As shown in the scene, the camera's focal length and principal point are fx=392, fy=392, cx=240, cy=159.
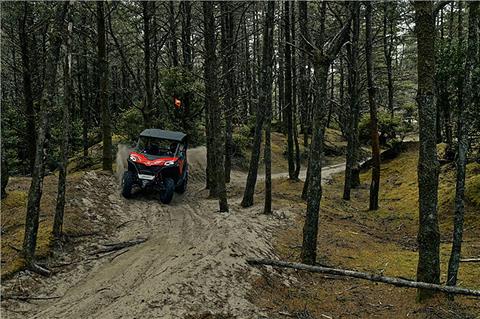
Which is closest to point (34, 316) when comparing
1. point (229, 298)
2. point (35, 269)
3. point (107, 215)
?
point (35, 269)

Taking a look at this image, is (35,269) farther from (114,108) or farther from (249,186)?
(114,108)

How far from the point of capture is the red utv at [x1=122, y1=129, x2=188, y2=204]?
13359 millimetres

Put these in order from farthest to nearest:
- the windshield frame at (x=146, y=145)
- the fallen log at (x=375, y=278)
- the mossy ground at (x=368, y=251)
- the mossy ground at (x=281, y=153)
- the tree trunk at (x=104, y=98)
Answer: the mossy ground at (x=281, y=153)
the tree trunk at (x=104, y=98)
the windshield frame at (x=146, y=145)
the mossy ground at (x=368, y=251)
the fallen log at (x=375, y=278)

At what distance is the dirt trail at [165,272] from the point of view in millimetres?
6551

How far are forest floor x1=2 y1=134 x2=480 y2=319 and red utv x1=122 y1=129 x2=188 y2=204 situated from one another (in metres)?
0.57

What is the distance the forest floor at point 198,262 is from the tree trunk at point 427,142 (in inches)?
39.1

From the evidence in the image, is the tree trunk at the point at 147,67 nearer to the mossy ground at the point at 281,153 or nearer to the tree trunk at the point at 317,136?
the mossy ground at the point at 281,153

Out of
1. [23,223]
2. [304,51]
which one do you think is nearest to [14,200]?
[23,223]

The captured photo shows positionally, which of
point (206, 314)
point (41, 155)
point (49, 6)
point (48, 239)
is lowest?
point (206, 314)

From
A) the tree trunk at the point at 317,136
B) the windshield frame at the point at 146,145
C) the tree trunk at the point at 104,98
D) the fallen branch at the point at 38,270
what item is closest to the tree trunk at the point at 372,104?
the tree trunk at the point at 317,136

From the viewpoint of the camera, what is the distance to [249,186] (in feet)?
47.3

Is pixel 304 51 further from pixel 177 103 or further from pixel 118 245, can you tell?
pixel 177 103

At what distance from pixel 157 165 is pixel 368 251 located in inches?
288

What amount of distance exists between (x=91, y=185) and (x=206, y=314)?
8.07 metres
